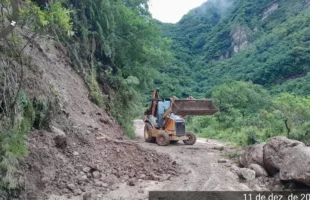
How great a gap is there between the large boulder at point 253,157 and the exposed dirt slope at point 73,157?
1963mm

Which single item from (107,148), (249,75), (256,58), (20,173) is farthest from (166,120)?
(256,58)

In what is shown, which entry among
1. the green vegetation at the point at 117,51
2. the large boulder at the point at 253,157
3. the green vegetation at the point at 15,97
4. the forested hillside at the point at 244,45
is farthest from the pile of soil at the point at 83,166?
the forested hillside at the point at 244,45

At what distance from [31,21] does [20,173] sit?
262cm

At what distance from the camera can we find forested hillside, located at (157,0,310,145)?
59.2 feet

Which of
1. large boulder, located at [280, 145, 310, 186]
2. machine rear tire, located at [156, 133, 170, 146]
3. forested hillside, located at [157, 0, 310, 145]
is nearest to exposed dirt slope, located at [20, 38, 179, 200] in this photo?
machine rear tire, located at [156, 133, 170, 146]

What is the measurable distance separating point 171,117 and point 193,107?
5.29 ft

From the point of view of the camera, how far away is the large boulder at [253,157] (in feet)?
24.8

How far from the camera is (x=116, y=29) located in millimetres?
14523

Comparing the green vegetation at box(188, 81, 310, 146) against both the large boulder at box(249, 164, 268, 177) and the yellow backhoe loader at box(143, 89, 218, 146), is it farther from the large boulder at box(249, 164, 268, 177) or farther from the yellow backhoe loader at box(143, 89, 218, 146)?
the large boulder at box(249, 164, 268, 177)

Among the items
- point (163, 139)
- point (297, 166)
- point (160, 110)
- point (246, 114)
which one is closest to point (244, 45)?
point (246, 114)

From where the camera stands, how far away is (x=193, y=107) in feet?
36.3

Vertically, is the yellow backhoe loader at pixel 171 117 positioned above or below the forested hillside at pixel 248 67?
below

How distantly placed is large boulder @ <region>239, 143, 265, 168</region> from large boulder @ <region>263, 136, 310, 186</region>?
23 cm

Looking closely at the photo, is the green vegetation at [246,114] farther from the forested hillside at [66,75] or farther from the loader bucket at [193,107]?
the forested hillside at [66,75]
